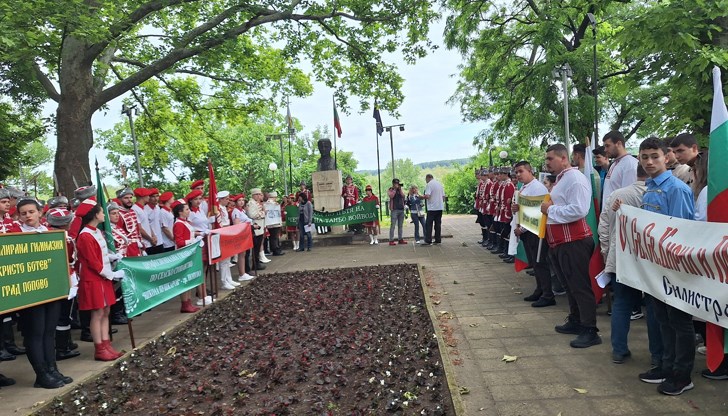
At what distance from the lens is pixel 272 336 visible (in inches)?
243

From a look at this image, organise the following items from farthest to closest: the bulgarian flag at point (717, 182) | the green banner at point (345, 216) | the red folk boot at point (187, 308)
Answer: the green banner at point (345, 216) → the red folk boot at point (187, 308) → the bulgarian flag at point (717, 182)

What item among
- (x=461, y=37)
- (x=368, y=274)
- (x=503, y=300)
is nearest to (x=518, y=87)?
(x=461, y=37)

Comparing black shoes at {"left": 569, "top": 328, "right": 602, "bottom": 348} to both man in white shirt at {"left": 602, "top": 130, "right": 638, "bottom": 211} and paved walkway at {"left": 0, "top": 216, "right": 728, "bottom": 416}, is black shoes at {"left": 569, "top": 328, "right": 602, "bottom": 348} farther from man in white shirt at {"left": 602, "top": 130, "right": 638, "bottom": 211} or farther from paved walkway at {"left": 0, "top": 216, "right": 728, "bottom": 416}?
man in white shirt at {"left": 602, "top": 130, "right": 638, "bottom": 211}

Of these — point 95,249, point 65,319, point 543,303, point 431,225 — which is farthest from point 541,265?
point 431,225

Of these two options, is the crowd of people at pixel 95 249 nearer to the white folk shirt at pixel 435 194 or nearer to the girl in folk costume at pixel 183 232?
the girl in folk costume at pixel 183 232

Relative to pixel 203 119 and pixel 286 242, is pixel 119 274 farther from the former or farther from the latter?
pixel 203 119

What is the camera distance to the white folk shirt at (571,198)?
204 inches

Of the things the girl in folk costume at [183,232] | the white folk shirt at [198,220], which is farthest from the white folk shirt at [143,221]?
the girl in folk costume at [183,232]

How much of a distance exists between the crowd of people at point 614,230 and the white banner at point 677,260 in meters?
0.13

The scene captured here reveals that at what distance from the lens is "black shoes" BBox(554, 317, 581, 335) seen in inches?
218

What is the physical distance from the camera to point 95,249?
18.2ft

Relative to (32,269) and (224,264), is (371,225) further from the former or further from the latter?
(32,269)

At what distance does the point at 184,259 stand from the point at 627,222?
242 inches

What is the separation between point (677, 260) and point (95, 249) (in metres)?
5.88
